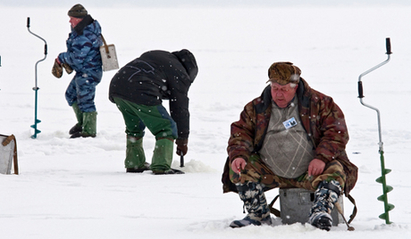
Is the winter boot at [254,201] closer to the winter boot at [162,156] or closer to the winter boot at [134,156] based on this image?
the winter boot at [162,156]

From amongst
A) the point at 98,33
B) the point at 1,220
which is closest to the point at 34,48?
the point at 98,33

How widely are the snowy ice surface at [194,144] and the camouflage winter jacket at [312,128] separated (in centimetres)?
45

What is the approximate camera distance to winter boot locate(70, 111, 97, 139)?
9.58 meters

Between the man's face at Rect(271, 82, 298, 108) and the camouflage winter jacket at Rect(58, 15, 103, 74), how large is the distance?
5644 mm

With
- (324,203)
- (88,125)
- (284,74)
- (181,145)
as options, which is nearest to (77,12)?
(88,125)

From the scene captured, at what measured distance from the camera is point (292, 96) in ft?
13.0

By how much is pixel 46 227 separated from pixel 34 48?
2483cm

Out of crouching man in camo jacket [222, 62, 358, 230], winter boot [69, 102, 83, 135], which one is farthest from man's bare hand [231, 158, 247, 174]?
winter boot [69, 102, 83, 135]

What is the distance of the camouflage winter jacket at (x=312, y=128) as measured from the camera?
3.83 metres

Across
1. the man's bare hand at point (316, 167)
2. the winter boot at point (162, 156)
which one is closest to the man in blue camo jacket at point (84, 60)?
the winter boot at point (162, 156)

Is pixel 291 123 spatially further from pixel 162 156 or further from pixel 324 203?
pixel 162 156

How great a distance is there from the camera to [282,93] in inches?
154

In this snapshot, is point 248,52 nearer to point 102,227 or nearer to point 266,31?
point 266,31

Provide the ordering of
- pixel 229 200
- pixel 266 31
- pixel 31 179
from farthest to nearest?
pixel 266 31 → pixel 31 179 → pixel 229 200
